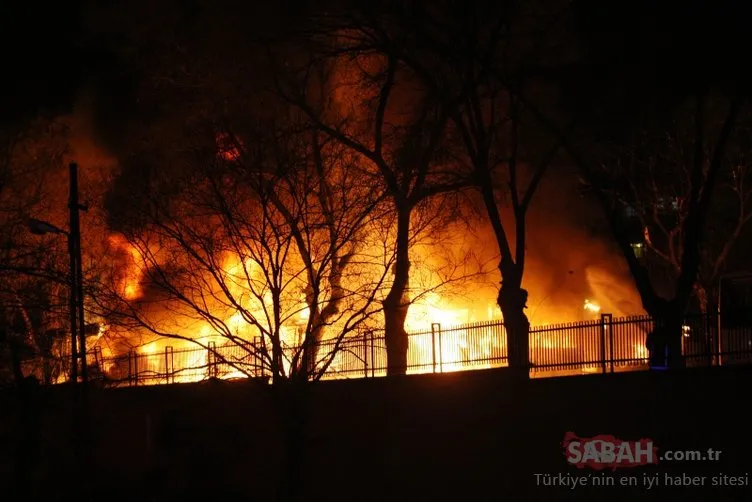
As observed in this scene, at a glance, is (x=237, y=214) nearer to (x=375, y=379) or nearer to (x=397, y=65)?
(x=375, y=379)

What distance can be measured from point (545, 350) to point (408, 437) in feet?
11.4

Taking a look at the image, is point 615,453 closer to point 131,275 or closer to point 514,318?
point 514,318

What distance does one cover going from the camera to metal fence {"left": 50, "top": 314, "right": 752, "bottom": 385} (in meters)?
17.2

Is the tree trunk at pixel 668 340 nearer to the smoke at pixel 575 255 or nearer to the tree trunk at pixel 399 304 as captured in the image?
the tree trunk at pixel 399 304

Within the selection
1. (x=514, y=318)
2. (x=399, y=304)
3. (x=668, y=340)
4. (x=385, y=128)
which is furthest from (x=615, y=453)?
(x=385, y=128)

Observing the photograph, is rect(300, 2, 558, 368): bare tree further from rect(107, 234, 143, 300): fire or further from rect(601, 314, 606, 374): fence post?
rect(107, 234, 143, 300): fire

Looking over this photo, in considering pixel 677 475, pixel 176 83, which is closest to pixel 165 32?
pixel 176 83

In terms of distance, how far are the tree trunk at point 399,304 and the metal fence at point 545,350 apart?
43 cm

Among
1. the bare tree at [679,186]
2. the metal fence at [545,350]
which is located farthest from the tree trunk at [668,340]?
the bare tree at [679,186]

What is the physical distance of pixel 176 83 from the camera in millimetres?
24469

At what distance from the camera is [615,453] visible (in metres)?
14.8

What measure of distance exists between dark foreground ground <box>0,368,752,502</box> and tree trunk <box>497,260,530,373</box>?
1.54 m

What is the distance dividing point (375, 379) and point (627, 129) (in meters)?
8.33

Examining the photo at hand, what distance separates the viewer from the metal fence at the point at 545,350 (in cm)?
1717
